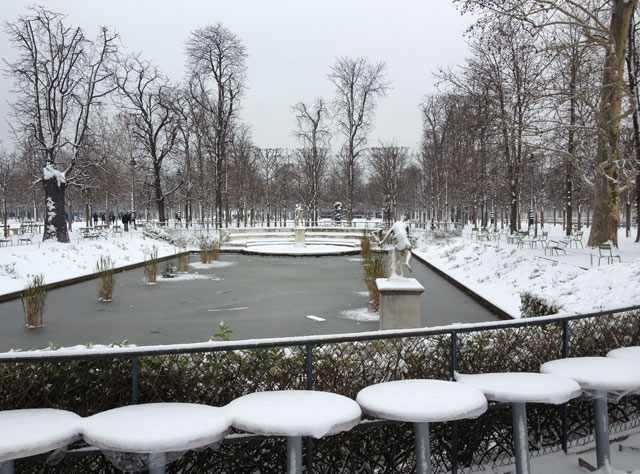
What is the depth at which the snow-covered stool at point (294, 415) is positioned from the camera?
7.92 feet

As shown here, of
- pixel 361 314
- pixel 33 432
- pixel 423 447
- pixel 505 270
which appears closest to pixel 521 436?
pixel 423 447

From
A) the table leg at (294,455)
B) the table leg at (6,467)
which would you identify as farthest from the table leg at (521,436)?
the table leg at (6,467)

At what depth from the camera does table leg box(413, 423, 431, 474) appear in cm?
282

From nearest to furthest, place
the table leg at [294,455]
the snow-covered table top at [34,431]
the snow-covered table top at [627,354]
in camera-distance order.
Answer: the snow-covered table top at [34,431] → the table leg at [294,455] → the snow-covered table top at [627,354]

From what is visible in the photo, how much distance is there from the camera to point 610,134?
17.0 meters

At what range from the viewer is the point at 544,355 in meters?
4.02

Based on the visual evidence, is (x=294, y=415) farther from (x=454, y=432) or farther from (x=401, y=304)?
(x=401, y=304)

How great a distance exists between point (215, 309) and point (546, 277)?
9.36 meters

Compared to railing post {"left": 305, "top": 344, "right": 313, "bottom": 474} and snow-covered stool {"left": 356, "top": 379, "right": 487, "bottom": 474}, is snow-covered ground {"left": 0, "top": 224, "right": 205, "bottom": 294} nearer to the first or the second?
railing post {"left": 305, "top": 344, "right": 313, "bottom": 474}

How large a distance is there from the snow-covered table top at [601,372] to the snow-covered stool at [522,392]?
15 centimetres

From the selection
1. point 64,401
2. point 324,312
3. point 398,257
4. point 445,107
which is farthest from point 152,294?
point 445,107

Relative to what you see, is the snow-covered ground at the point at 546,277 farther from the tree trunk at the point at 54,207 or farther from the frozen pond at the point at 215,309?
the tree trunk at the point at 54,207

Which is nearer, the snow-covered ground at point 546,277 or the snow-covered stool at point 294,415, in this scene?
the snow-covered stool at point 294,415

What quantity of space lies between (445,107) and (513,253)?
29533mm
